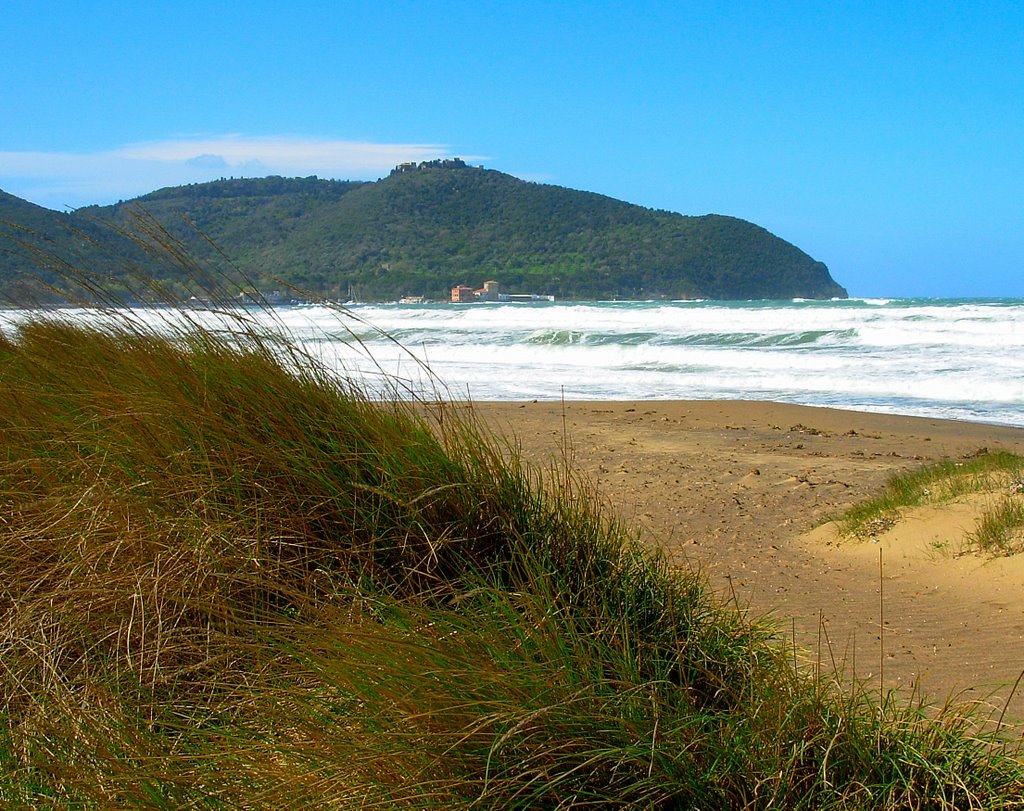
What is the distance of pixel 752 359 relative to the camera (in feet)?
77.7

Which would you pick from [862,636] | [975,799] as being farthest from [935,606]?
[975,799]

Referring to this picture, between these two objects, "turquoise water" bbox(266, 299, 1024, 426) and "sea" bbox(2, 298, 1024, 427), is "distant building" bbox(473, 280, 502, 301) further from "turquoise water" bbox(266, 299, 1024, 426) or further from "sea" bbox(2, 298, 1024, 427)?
"sea" bbox(2, 298, 1024, 427)

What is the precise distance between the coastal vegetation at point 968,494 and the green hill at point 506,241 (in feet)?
158

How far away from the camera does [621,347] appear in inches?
1065

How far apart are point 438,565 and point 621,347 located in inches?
959

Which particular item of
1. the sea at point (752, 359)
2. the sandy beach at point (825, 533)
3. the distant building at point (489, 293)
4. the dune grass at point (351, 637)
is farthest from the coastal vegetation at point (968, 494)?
the distant building at point (489, 293)

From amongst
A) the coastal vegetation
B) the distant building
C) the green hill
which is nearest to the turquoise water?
the coastal vegetation

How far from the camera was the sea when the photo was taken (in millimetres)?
17250

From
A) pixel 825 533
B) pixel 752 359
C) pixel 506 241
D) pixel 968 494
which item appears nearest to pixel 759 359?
pixel 752 359

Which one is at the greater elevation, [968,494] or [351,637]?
[351,637]

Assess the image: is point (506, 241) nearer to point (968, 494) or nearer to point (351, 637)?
point (968, 494)

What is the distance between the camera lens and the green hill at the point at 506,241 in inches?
2601

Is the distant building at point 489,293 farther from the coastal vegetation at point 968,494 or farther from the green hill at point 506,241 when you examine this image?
the coastal vegetation at point 968,494

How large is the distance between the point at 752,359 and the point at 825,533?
1686 centimetres
